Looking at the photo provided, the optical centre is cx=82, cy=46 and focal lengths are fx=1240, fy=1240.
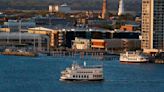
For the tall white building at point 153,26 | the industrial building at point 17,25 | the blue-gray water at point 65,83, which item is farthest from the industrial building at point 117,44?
the industrial building at point 17,25

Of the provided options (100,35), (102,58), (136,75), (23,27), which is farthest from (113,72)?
(23,27)

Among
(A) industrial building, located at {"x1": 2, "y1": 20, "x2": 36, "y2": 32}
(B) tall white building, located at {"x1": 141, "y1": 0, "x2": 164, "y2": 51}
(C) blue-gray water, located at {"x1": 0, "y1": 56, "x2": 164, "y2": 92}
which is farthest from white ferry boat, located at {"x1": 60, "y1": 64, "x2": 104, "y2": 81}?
(A) industrial building, located at {"x1": 2, "y1": 20, "x2": 36, "y2": 32}

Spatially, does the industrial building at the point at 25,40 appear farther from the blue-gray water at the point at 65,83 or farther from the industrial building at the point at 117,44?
the blue-gray water at the point at 65,83

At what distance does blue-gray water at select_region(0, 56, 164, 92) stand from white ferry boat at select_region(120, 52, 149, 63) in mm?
335

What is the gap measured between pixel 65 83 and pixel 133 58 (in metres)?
6.08

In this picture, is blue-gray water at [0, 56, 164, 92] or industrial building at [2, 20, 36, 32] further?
industrial building at [2, 20, 36, 32]

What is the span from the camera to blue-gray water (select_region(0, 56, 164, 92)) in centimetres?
1930

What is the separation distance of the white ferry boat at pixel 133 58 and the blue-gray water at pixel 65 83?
0.33m

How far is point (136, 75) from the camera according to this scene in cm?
2178

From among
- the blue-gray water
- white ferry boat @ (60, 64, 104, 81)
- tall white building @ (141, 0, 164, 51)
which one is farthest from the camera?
tall white building @ (141, 0, 164, 51)

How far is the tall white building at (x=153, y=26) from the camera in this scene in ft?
92.1

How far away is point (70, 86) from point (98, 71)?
1.11 m

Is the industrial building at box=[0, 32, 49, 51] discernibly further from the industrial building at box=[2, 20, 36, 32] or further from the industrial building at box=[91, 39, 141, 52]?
the industrial building at box=[2, 20, 36, 32]

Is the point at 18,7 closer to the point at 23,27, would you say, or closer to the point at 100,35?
the point at 23,27
